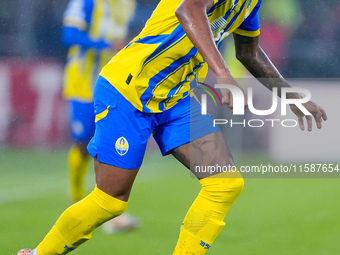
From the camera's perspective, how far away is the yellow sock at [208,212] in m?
2.95

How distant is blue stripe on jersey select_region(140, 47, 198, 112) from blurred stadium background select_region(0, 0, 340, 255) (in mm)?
1223

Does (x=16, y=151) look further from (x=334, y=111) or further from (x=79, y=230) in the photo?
(x=79, y=230)

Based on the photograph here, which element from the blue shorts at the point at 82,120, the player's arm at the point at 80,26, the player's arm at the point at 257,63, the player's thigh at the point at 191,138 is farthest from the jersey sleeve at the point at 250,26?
the blue shorts at the point at 82,120

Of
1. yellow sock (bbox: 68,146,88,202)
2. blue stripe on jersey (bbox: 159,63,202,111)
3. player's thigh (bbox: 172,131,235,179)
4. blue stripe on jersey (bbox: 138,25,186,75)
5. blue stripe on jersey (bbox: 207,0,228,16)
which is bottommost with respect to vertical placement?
yellow sock (bbox: 68,146,88,202)

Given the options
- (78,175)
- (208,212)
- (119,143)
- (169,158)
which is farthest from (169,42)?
(169,158)

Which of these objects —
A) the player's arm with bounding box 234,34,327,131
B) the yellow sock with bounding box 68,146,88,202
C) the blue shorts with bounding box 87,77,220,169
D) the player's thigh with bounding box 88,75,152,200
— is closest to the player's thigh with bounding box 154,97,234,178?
the blue shorts with bounding box 87,77,220,169

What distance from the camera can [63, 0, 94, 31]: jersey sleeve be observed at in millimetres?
5110

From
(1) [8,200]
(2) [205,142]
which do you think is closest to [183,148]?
(2) [205,142]

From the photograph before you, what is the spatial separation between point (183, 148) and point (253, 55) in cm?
63

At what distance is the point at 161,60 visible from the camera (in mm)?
3008

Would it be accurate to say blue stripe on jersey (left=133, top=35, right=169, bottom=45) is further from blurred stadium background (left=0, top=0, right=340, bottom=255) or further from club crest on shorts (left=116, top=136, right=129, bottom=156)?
blurred stadium background (left=0, top=0, right=340, bottom=255)

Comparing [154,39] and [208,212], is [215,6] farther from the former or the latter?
[208,212]

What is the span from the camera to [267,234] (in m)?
4.51

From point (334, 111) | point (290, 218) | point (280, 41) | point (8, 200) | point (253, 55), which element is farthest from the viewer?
point (280, 41)
